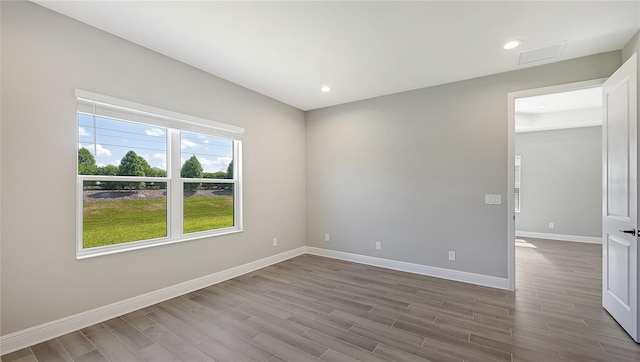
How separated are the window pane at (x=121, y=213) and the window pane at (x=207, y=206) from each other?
11.8 inches

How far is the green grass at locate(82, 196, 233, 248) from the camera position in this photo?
2631 millimetres

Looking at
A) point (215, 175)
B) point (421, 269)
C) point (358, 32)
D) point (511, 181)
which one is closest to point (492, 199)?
point (511, 181)

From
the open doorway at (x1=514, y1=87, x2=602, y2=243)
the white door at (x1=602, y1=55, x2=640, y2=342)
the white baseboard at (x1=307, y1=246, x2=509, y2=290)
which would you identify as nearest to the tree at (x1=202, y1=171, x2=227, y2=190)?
Result: the white baseboard at (x1=307, y1=246, x2=509, y2=290)

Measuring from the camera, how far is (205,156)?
3668 mm

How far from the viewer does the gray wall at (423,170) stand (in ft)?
11.3

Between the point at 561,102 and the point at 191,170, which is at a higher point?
the point at 561,102

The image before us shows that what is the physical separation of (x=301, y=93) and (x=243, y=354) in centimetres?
356

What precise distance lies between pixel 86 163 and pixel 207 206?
4.73 ft

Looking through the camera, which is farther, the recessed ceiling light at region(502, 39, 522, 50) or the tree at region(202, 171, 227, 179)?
the tree at region(202, 171, 227, 179)

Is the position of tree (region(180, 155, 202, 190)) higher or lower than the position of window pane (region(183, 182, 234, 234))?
higher

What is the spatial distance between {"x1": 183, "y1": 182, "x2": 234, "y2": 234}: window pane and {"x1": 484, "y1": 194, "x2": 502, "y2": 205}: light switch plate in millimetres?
3640

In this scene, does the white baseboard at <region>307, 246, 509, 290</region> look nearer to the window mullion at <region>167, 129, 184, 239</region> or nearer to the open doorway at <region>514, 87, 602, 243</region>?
the window mullion at <region>167, 129, 184, 239</region>

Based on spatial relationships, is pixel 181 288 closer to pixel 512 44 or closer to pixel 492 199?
pixel 492 199

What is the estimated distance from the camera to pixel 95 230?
2643 mm
